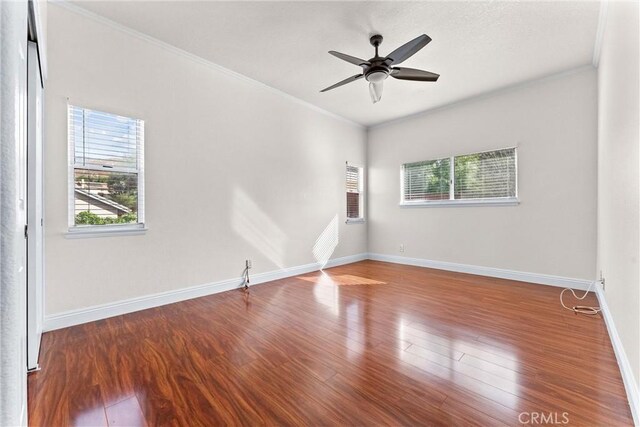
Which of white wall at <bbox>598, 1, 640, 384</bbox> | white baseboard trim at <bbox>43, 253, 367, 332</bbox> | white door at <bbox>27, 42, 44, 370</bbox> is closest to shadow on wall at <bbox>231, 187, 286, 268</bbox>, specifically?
white baseboard trim at <bbox>43, 253, 367, 332</bbox>

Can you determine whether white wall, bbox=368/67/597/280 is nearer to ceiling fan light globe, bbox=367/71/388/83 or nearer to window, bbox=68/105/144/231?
ceiling fan light globe, bbox=367/71/388/83

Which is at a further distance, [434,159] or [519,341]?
[434,159]

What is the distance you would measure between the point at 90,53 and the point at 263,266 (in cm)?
306

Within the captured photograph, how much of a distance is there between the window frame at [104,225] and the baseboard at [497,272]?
14.4 ft

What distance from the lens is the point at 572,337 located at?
225 cm

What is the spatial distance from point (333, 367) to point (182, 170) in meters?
2.71

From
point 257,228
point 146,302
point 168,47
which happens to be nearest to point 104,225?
point 146,302

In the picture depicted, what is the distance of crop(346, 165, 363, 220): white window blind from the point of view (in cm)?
580

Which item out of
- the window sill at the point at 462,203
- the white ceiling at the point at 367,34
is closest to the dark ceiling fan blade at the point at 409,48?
the white ceiling at the point at 367,34

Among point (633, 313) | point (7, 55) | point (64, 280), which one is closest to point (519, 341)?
point (633, 313)

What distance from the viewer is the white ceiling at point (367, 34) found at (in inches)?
101

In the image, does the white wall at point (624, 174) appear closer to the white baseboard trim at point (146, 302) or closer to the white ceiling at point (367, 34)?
the white ceiling at point (367, 34)

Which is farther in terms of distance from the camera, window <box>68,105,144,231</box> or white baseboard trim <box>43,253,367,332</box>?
window <box>68,105,144,231</box>

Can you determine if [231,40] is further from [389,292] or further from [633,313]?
[633,313]
